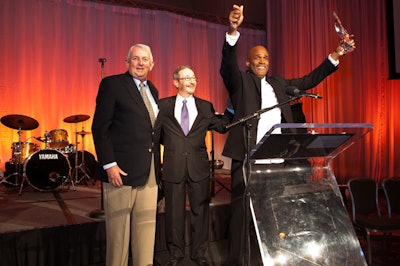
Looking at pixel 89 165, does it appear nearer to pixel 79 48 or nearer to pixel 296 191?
pixel 79 48

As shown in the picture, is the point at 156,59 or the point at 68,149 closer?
the point at 68,149

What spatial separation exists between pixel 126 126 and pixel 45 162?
3.54 m

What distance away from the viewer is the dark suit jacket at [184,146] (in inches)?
118

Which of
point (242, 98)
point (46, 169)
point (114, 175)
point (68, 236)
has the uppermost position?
point (242, 98)

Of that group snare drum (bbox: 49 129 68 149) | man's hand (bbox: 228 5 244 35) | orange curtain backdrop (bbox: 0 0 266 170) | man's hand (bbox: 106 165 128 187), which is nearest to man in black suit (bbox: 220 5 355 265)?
man's hand (bbox: 228 5 244 35)

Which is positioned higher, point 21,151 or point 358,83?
point 358,83

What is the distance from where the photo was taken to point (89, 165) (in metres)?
6.75

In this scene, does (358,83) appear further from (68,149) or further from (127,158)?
(127,158)

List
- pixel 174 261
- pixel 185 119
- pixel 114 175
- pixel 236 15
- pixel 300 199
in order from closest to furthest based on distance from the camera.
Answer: pixel 300 199, pixel 236 15, pixel 114 175, pixel 174 261, pixel 185 119

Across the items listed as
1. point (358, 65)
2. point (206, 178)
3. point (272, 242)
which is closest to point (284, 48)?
point (358, 65)

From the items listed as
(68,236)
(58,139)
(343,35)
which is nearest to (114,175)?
(68,236)

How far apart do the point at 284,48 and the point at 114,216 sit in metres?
5.90

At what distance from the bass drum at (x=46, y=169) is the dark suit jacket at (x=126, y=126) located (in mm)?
3338

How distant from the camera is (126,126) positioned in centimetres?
230
